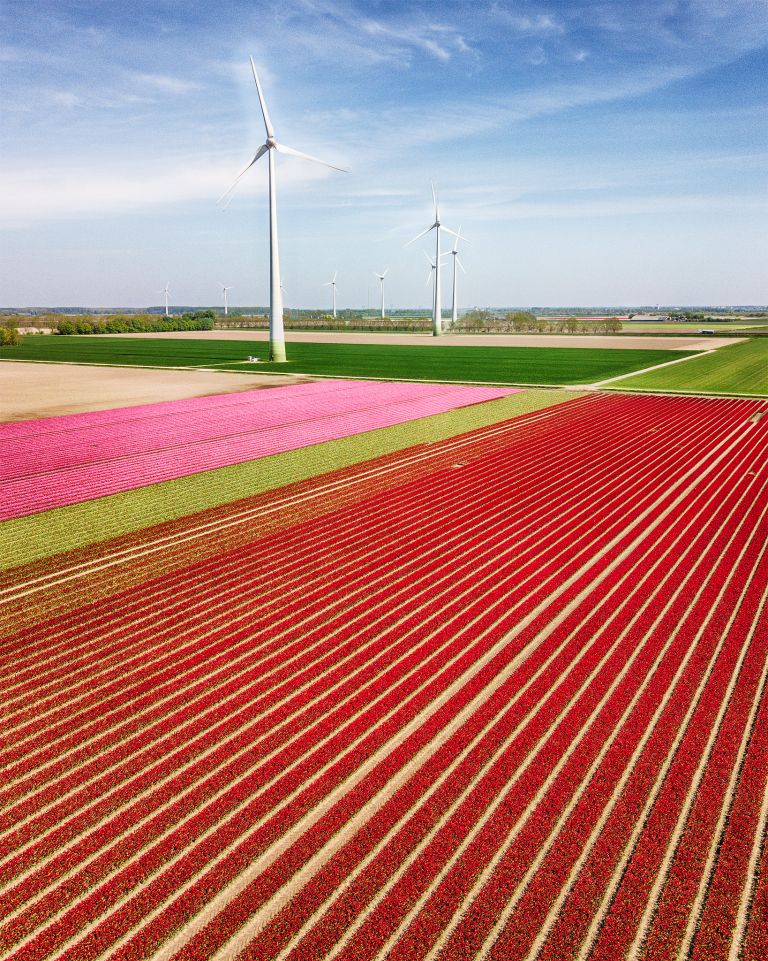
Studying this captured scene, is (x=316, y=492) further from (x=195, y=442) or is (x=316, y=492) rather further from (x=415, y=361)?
(x=415, y=361)

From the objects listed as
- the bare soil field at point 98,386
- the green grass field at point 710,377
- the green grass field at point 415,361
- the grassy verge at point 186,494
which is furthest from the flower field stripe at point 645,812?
the green grass field at point 415,361

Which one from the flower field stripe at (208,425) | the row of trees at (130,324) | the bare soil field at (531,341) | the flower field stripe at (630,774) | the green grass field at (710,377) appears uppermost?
the row of trees at (130,324)

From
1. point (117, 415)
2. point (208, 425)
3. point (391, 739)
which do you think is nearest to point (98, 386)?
point (117, 415)

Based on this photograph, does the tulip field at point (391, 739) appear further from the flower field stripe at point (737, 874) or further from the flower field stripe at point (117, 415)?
the flower field stripe at point (117, 415)

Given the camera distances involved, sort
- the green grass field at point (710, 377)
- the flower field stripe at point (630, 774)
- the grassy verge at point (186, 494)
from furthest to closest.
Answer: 1. the green grass field at point (710, 377)
2. the grassy verge at point (186, 494)
3. the flower field stripe at point (630, 774)

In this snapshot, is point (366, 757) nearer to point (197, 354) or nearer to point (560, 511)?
point (560, 511)

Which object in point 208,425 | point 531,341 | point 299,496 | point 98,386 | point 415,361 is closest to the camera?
point 299,496
